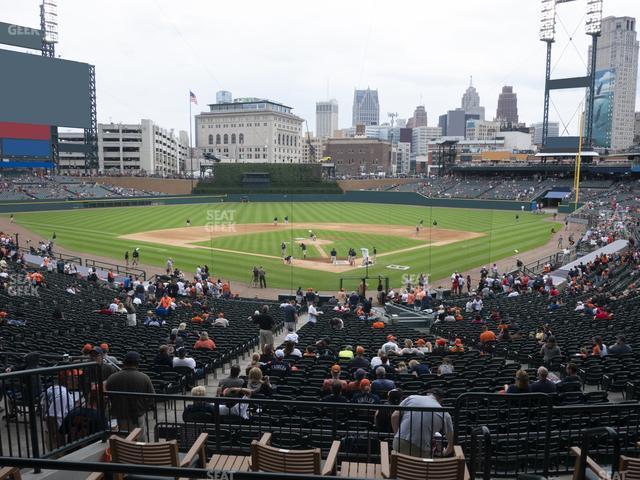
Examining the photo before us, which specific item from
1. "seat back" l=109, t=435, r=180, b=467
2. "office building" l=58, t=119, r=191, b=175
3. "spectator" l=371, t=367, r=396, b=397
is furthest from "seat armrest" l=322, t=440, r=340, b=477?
"office building" l=58, t=119, r=191, b=175

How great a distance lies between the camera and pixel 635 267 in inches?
1065

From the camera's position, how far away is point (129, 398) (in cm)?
632

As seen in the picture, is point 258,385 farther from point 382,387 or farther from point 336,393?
point 382,387

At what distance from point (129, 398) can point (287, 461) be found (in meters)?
2.67

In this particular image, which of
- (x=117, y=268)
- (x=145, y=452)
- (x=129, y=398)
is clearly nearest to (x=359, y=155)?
(x=117, y=268)

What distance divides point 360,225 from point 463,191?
1560 inches

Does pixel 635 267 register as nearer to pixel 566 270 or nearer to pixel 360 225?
pixel 566 270

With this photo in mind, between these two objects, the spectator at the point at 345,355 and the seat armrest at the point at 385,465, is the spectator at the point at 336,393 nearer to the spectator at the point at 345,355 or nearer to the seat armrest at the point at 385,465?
the seat armrest at the point at 385,465

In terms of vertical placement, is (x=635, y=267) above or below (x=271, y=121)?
below

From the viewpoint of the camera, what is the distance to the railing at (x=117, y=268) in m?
31.3

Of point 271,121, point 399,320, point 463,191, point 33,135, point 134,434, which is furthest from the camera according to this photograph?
point 271,121

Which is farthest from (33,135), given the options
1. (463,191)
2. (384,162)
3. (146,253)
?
(384,162)

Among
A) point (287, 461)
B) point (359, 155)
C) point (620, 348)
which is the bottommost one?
point (620, 348)

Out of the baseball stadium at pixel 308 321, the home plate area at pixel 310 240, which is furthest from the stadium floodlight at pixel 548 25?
the home plate area at pixel 310 240
